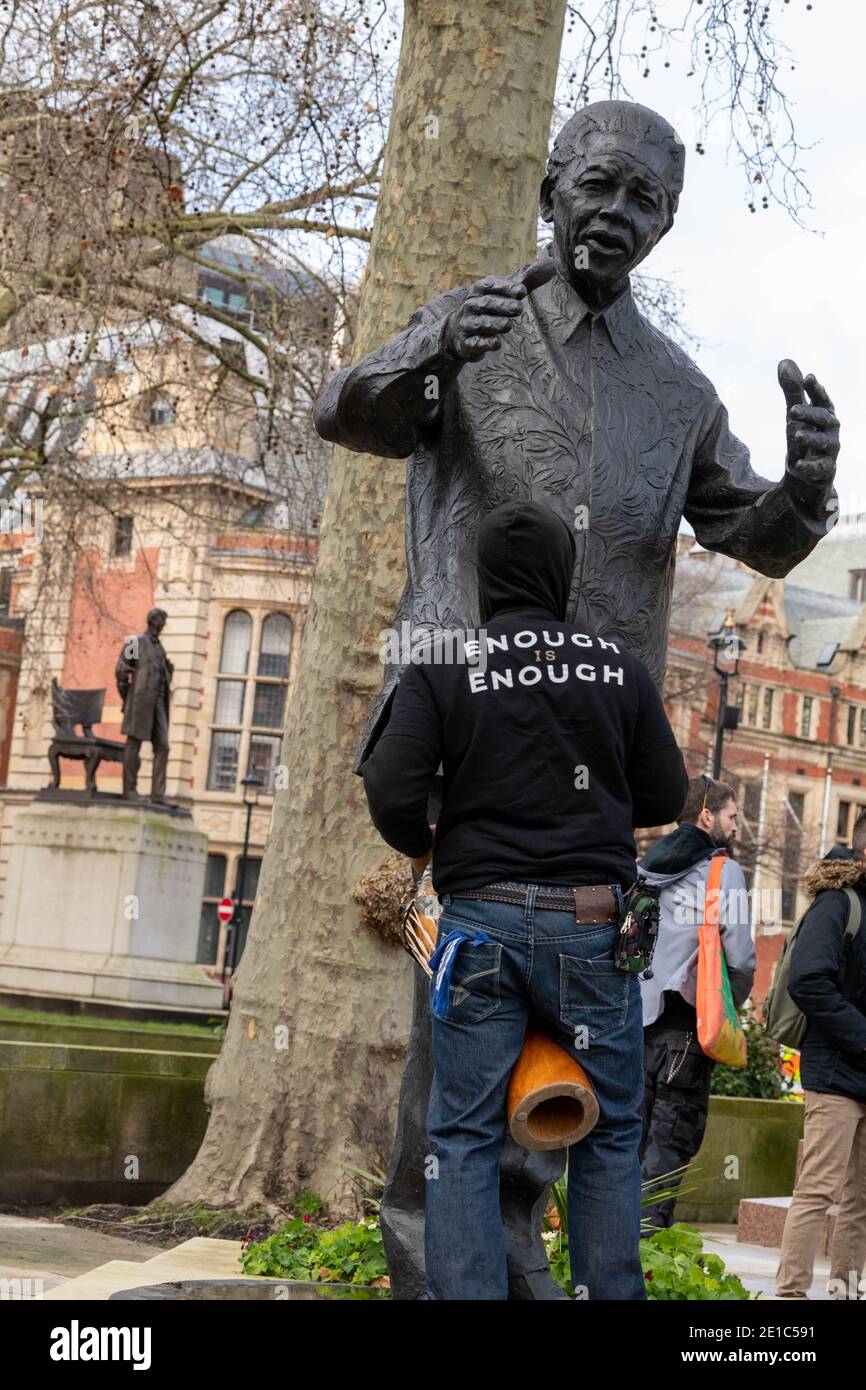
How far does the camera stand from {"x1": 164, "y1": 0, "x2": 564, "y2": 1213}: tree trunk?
8.81 meters

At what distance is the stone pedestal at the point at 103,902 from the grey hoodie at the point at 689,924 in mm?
14529

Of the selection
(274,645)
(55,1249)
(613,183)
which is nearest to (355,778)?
(55,1249)

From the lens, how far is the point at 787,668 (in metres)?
67.8

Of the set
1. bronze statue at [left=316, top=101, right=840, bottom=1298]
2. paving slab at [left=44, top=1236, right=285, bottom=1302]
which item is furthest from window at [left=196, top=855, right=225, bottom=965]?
bronze statue at [left=316, top=101, right=840, bottom=1298]

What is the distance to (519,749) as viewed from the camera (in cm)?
376

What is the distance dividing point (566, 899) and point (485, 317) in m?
1.17

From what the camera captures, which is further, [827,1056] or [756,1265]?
[756,1265]

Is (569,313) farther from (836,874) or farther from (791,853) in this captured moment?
(791,853)

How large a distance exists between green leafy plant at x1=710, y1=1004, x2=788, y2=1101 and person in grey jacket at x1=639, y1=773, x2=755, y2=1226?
5.61m

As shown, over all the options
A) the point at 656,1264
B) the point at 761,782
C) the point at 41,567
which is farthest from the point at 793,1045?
the point at 761,782

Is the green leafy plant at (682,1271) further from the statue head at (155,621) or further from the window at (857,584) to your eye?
the window at (857,584)

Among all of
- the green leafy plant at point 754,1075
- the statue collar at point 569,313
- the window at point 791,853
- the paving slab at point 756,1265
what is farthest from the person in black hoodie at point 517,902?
the window at point 791,853

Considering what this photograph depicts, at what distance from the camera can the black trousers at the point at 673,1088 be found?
27.6 feet

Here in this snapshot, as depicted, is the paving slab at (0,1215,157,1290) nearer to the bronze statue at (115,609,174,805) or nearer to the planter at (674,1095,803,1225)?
the planter at (674,1095,803,1225)
